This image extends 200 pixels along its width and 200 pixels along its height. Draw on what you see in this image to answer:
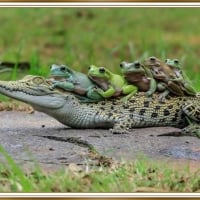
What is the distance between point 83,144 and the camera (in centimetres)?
626

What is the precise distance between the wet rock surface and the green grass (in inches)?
8.5

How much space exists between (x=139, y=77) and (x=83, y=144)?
909 mm

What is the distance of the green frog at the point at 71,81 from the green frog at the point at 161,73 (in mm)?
438

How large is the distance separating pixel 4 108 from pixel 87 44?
5.74m

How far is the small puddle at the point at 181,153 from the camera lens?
19.8 ft

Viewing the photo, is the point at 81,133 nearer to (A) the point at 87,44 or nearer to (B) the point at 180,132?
(B) the point at 180,132

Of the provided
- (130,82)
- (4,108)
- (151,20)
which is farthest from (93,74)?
(151,20)

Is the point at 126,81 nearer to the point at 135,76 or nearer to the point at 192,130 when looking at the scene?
the point at 135,76

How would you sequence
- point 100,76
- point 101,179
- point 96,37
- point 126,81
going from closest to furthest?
point 101,179 < point 100,76 < point 126,81 < point 96,37

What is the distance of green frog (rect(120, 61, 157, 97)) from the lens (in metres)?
6.88

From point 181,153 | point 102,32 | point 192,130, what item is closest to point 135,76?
point 192,130

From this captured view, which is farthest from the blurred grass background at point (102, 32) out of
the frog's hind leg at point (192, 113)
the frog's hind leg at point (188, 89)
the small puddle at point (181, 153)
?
the small puddle at point (181, 153)

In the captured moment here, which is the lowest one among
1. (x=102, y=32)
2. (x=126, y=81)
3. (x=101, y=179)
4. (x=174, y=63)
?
(x=102, y=32)

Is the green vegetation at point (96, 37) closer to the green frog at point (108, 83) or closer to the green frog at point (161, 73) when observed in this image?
the green frog at point (161, 73)
